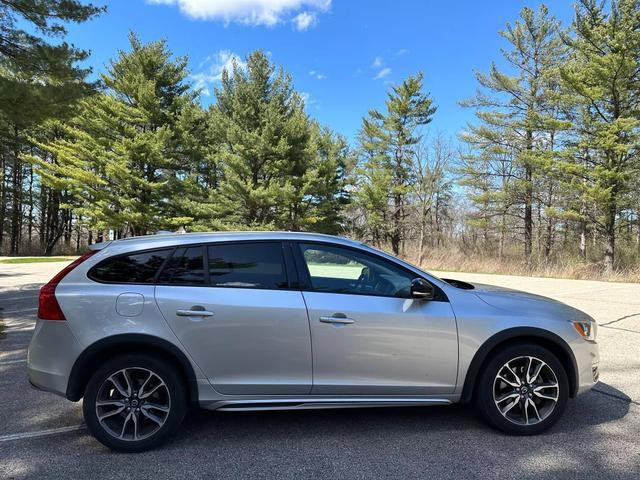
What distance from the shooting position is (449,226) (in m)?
42.6

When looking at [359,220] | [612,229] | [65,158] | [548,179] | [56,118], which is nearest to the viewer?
[56,118]

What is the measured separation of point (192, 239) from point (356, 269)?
141 cm

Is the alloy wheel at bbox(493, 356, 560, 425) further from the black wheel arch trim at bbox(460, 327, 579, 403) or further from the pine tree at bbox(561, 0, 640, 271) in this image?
the pine tree at bbox(561, 0, 640, 271)

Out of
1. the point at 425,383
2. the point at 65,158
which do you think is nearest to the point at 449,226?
the point at 65,158

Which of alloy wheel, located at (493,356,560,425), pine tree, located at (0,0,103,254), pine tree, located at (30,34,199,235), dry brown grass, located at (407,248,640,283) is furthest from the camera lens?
pine tree, located at (30,34,199,235)

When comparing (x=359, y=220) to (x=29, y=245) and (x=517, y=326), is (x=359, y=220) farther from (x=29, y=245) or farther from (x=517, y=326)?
(x=517, y=326)

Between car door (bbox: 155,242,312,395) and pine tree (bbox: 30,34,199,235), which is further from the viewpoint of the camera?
pine tree (bbox: 30,34,199,235)

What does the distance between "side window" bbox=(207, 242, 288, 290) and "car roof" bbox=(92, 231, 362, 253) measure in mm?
71

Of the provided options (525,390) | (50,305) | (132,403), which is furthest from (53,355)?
(525,390)

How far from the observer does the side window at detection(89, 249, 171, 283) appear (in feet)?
10.7

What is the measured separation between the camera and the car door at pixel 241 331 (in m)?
3.16

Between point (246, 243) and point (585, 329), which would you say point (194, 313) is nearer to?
point (246, 243)

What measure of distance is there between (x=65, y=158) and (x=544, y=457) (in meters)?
37.4

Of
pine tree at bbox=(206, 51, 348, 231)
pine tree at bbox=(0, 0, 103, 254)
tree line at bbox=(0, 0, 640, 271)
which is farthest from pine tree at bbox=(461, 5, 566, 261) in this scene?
pine tree at bbox=(0, 0, 103, 254)
